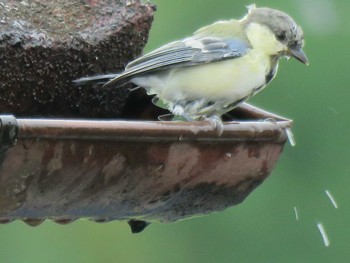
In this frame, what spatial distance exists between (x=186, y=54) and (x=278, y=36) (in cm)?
49

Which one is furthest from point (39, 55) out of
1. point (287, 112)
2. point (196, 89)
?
point (287, 112)

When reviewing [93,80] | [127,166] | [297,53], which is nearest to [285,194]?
[297,53]

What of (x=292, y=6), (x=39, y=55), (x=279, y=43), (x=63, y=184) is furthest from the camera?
(x=292, y=6)

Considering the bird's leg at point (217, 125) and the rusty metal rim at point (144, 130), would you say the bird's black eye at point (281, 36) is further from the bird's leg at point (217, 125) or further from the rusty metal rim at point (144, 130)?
the bird's leg at point (217, 125)

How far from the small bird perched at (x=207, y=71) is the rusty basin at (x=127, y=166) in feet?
1.90

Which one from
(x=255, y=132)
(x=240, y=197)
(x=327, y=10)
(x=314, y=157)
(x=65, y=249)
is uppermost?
(x=255, y=132)

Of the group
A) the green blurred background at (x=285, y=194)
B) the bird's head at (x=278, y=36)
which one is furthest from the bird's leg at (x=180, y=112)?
the green blurred background at (x=285, y=194)

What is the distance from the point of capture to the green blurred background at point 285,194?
12.3 meters

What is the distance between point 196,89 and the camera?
4578 millimetres

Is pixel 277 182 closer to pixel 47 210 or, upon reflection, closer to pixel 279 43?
pixel 279 43

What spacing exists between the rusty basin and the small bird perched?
1.90 feet

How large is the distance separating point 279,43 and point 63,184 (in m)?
1.78

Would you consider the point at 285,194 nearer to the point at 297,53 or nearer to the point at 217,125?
the point at 297,53

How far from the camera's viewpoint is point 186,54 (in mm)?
4633
